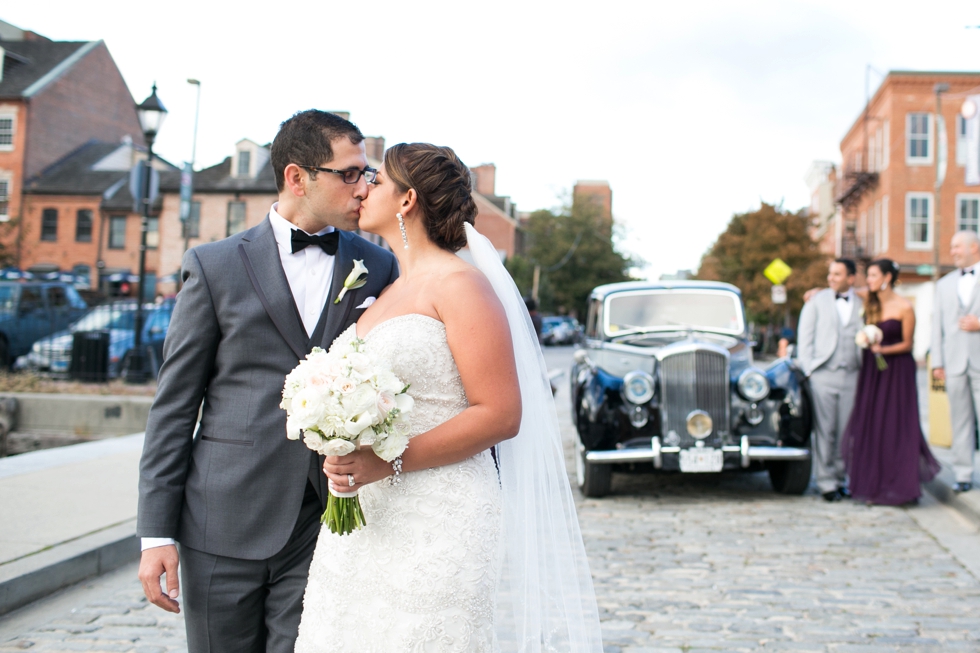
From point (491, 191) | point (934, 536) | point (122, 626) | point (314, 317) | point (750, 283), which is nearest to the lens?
point (314, 317)

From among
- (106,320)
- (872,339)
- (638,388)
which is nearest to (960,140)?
(872,339)

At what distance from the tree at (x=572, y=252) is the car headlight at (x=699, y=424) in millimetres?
60792

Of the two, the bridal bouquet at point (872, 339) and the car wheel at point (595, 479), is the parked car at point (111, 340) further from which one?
the bridal bouquet at point (872, 339)

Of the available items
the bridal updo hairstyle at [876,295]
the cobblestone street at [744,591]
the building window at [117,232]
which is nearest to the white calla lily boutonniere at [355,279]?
the cobblestone street at [744,591]

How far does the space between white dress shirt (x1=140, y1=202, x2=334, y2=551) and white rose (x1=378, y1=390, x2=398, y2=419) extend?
2.10ft

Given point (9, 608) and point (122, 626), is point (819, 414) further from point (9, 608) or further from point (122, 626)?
point (9, 608)

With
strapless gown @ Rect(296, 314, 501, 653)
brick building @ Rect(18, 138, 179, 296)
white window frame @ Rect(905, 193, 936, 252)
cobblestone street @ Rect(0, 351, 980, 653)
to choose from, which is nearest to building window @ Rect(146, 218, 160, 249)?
brick building @ Rect(18, 138, 179, 296)

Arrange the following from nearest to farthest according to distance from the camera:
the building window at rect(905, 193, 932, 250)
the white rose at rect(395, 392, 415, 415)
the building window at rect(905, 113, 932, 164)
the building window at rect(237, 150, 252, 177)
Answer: the white rose at rect(395, 392, 415, 415)
the building window at rect(905, 193, 932, 250)
the building window at rect(905, 113, 932, 164)
the building window at rect(237, 150, 252, 177)

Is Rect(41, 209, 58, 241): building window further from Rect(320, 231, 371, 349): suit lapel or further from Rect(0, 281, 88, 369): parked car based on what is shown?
Rect(320, 231, 371, 349): suit lapel

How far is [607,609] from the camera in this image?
449 centimetres

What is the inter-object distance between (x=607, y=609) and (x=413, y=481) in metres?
2.71

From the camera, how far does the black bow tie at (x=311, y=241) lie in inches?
103

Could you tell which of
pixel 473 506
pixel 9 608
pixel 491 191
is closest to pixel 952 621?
pixel 473 506

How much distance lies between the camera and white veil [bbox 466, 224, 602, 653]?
257 cm
